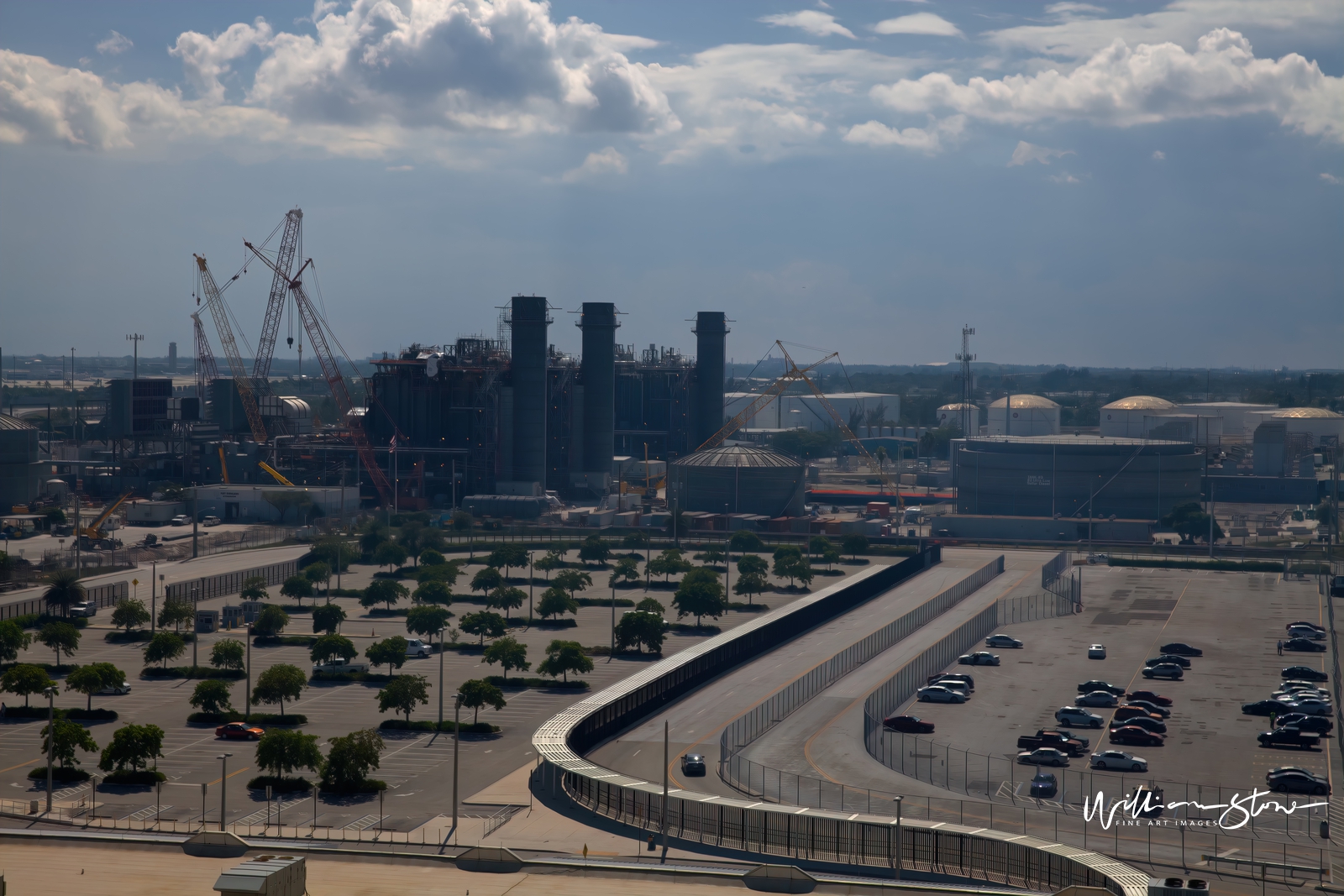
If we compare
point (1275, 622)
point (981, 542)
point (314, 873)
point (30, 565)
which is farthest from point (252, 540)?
point (314, 873)

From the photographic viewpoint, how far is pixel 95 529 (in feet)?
428

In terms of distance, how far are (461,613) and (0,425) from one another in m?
76.8

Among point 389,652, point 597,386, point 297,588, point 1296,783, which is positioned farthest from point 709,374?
point 1296,783

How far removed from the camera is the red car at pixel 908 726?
59.1m

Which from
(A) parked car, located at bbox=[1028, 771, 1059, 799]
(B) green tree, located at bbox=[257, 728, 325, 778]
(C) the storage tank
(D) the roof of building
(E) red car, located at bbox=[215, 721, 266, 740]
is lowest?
(E) red car, located at bbox=[215, 721, 266, 740]

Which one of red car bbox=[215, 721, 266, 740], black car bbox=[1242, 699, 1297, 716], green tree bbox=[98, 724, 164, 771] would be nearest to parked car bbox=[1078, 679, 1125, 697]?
black car bbox=[1242, 699, 1297, 716]

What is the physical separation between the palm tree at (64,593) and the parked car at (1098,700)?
198 feet

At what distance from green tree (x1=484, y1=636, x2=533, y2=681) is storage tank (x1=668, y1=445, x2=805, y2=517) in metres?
81.3

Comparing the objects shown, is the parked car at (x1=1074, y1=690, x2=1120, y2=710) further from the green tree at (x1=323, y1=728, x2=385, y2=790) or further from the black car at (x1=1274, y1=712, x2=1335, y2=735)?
the green tree at (x1=323, y1=728, x2=385, y2=790)

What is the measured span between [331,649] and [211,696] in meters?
10.9

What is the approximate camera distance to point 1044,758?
176 ft

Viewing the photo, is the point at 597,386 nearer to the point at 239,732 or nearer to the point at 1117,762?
the point at 239,732

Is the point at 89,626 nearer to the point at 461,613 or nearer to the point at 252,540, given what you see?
the point at 461,613

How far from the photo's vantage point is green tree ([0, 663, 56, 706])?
61.0 meters
